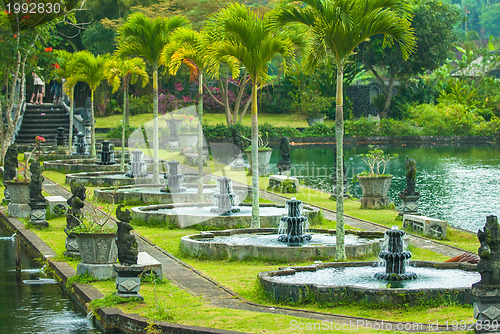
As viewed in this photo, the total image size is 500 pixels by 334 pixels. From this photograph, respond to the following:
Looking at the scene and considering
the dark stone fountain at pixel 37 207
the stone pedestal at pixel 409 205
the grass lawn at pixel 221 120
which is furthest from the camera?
the grass lawn at pixel 221 120

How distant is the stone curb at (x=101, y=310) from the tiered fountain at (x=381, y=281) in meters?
1.88

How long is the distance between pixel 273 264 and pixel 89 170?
17.9 m

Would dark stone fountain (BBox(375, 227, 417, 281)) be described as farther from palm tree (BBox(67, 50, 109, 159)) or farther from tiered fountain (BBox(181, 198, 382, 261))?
palm tree (BBox(67, 50, 109, 159))

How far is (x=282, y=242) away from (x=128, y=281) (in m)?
4.93

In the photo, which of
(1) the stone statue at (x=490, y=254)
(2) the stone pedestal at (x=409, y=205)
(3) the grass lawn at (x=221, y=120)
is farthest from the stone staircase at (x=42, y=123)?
(1) the stone statue at (x=490, y=254)

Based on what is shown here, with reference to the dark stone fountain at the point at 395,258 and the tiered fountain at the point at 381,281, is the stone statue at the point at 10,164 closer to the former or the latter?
the tiered fountain at the point at 381,281

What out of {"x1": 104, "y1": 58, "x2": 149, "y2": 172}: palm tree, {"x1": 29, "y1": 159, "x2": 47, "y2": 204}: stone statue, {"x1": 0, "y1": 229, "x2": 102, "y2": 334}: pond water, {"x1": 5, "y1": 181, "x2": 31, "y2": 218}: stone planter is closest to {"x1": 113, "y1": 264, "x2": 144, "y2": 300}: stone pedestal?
{"x1": 0, "y1": 229, "x2": 102, "y2": 334}: pond water

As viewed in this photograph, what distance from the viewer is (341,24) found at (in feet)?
42.2

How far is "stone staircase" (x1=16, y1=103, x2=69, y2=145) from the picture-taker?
38.0 m

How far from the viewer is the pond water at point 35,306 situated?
9.96 meters

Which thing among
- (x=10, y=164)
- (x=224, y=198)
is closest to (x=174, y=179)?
(x=224, y=198)

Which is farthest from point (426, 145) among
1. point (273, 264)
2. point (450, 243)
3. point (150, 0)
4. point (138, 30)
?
point (273, 264)

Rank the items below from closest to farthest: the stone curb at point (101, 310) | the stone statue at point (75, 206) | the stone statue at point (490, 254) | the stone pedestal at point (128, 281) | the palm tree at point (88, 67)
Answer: the stone statue at point (490, 254)
the stone curb at point (101, 310)
the stone pedestal at point (128, 281)
the stone statue at point (75, 206)
the palm tree at point (88, 67)

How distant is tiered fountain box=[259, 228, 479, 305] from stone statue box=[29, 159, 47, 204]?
8.34m
